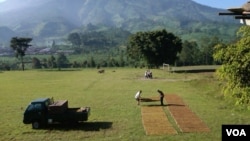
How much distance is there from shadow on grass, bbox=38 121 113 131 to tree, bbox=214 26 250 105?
13.9m

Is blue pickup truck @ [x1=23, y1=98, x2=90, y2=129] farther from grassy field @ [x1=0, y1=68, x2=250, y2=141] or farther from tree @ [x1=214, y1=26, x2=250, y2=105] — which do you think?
tree @ [x1=214, y1=26, x2=250, y2=105]

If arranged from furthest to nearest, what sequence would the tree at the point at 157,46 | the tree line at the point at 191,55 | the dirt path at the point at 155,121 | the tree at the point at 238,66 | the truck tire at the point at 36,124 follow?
1. the tree at the point at 157,46
2. the truck tire at the point at 36,124
3. the dirt path at the point at 155,121
4. the tree line at the point at 191,55
5. the tree at the point at 238,66

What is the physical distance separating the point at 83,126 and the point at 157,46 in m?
65.8

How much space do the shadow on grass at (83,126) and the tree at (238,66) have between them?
13.9m

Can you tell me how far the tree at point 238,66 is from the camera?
11.9 meters

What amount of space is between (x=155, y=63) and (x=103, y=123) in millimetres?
68263

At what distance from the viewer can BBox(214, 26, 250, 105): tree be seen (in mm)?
11922

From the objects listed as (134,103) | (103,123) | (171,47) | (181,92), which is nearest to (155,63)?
(171,47)

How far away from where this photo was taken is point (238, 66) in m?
12.0

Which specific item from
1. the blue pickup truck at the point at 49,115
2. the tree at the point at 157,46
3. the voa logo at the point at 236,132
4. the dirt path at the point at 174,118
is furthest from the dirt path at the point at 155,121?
the tree at the point at 157,46

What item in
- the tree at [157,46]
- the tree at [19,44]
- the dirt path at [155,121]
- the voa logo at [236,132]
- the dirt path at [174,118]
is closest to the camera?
the voa logo at [236,132]

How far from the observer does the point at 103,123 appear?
27.3 metres

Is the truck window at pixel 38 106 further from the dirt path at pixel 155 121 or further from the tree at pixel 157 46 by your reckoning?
the tree at pixel 157 46

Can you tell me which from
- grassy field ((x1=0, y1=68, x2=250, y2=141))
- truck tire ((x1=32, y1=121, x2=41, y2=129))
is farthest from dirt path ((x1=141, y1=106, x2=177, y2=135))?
truck tire ((x1=32, y1=121, x2=41, y2=129))
